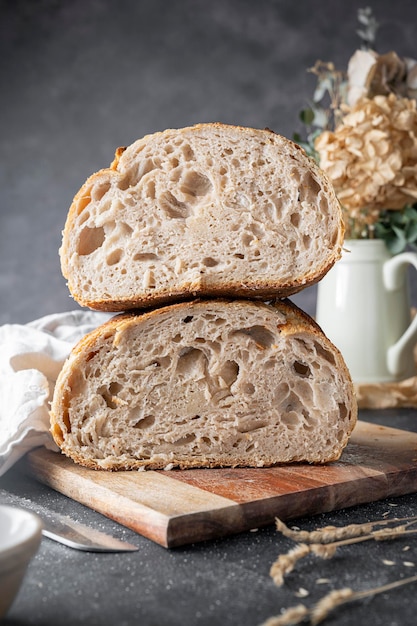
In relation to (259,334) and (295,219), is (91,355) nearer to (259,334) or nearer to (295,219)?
(259,334)

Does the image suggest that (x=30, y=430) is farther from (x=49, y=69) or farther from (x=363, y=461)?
(x=49, y=69)

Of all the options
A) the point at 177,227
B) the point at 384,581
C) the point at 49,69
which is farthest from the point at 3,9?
the point at 384,581

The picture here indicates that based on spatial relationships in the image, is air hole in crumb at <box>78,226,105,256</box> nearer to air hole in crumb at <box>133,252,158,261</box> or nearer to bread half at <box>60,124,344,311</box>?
bread half at <box>60,124,344,311</box>

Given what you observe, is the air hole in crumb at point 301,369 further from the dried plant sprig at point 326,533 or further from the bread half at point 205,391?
the dried plant sprig at point 326,533

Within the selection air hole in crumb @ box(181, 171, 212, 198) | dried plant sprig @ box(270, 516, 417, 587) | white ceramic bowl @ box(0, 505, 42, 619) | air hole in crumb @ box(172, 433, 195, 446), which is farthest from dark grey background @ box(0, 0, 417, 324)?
white ceramic bowl @ box(0, 505, 42, 619)

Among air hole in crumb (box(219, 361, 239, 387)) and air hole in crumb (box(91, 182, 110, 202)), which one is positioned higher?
air hole in crumb (box(91, 182, 110, 202))

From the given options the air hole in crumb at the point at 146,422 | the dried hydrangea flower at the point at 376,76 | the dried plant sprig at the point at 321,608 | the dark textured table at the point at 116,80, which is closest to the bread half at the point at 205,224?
the air hole in crumb at the point at 146,422

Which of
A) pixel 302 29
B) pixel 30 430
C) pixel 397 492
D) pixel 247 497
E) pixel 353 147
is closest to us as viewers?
pixel 247 497
